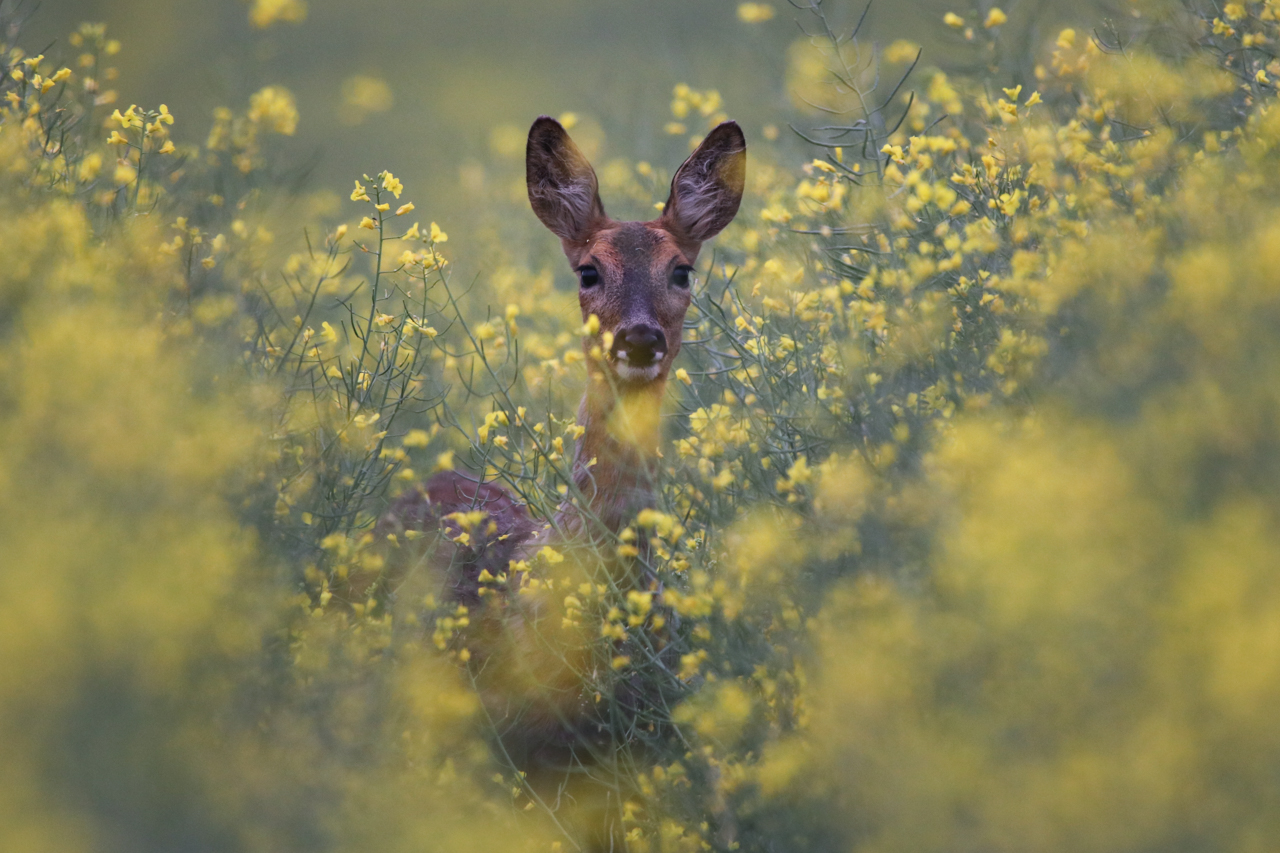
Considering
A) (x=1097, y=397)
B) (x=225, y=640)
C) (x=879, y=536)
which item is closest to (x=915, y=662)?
(x=879, y=536)

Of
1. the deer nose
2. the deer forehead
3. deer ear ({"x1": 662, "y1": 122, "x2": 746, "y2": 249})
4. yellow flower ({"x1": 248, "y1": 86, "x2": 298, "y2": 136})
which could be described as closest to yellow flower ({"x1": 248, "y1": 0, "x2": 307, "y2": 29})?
yellow flower ({"x1": 248, "y1": 86, "x2": 298, "y2": 136})

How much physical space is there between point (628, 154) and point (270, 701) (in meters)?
8.30

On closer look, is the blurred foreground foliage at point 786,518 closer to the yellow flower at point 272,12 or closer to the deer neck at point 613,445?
the deer neck at point 613,445

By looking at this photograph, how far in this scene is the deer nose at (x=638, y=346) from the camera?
510cm

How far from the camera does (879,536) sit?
3.33 m

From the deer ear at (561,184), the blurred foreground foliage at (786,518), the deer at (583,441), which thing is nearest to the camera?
the blurred foreground foliage at (786,518)

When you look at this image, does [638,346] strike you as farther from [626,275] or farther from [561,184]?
[561,184]

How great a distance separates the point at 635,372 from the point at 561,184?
1473 mm

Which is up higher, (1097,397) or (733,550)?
(1097,397)

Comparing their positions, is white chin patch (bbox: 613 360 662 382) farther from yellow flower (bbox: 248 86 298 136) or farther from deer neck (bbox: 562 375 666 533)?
yellow flower (bbox: 248 86 298 136)

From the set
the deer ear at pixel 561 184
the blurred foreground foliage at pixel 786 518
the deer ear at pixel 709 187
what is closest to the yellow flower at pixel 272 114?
the blurred foreground foliage at pixel 786 518

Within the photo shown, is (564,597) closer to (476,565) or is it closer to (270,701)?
(476,565)

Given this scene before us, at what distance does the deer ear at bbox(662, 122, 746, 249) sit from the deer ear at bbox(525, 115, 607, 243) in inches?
16.0

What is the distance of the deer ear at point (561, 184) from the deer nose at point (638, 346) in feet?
3.75
